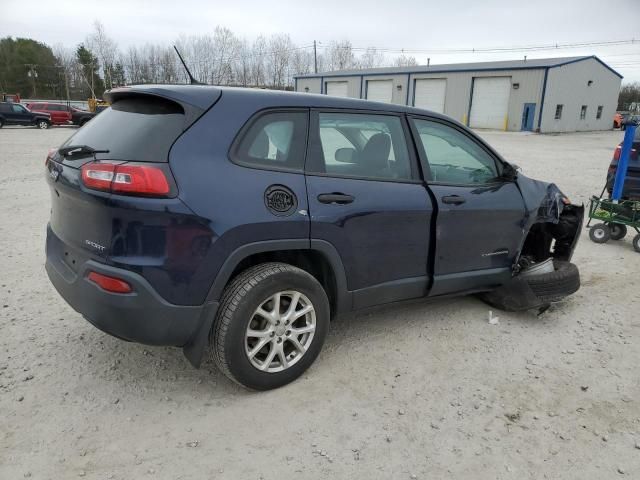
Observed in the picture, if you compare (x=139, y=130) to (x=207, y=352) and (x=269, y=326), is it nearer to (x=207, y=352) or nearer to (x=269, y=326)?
(x=269, y=326)

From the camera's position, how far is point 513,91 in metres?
36.0

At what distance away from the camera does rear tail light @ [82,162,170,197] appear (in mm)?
2424

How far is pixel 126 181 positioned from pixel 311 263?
1.27m

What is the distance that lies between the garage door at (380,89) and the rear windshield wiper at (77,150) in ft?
140

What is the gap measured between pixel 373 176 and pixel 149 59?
281 ft

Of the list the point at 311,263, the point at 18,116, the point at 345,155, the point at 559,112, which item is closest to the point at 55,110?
the point at 18,116

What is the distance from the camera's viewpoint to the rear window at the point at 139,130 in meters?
2.54

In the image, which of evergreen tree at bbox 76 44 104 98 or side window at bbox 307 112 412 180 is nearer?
side window at bbox 307 112 412 180

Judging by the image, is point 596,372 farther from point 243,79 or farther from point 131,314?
point 243,79

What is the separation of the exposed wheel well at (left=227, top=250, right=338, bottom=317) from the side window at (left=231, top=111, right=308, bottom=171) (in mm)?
544

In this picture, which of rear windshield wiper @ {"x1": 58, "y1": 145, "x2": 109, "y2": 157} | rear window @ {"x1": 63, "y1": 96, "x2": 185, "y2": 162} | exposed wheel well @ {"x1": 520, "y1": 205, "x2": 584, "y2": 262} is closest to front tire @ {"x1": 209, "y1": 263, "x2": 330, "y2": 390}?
rear window @ {"x1": 63, "y1": 96, "x2": 185, "y2": 162}

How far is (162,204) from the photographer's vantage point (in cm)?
243

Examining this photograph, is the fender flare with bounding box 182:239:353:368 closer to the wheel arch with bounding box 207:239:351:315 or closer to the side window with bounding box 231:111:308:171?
the wheel arch with bounding box 207:239:351:315

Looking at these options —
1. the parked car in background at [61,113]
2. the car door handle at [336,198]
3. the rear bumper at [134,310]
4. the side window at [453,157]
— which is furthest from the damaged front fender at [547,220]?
the parked car in background at [61,113]
